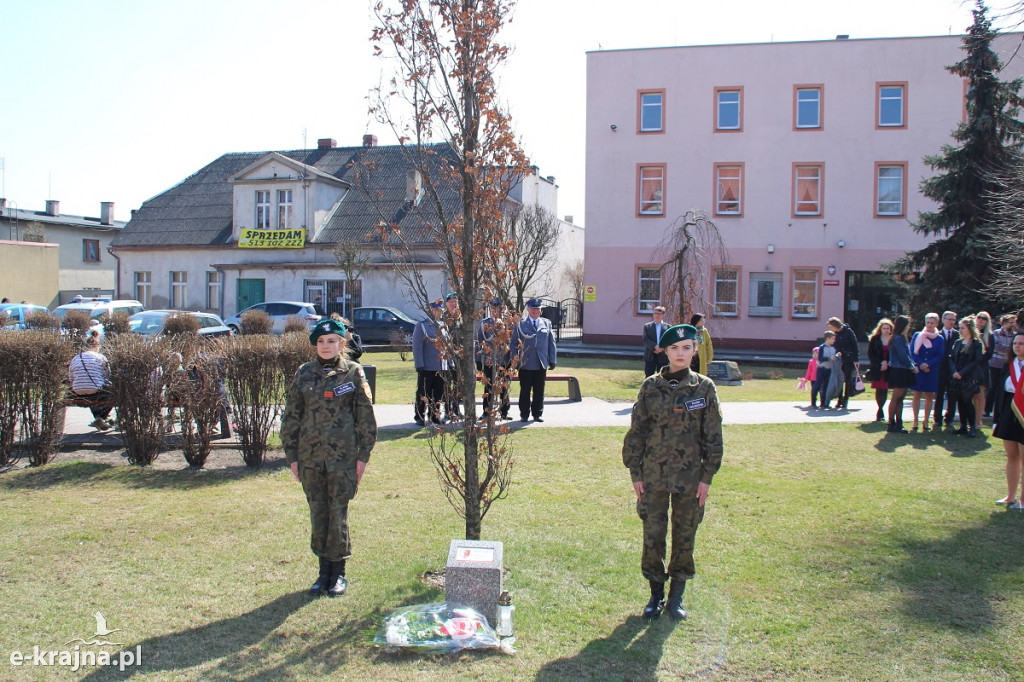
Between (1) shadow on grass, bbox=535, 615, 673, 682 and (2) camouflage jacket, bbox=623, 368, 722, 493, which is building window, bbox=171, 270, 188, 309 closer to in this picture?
(2) camouflage jacket, bbox=623, 368, 722, 493

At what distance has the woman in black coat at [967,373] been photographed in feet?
36.7

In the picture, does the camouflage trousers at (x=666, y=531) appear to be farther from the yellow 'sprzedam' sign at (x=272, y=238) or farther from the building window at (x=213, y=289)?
the building window at (x=213, y=289)

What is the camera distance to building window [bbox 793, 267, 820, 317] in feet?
106

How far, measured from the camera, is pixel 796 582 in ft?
18.4

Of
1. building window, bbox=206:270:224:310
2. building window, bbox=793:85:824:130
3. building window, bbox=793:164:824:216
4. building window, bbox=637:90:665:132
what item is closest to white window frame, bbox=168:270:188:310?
building window, bbox=206:270:224:310

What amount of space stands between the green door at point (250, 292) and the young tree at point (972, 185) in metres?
26.8

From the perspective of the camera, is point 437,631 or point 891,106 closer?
point 437,631

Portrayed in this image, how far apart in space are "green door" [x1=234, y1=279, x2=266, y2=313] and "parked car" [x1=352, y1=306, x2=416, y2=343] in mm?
8647

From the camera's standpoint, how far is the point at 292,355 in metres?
8.80

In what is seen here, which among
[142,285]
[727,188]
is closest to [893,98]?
[727,188]

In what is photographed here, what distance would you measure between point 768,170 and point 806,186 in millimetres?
1653

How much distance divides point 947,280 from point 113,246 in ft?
117

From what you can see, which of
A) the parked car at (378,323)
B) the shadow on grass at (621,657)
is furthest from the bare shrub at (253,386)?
the parked car at (378,323)

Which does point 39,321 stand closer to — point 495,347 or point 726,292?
point 495,347
